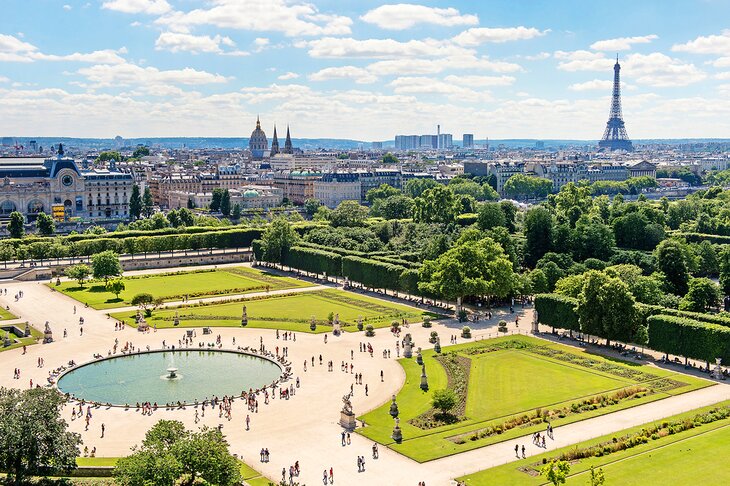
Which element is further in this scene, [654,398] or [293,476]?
[654,398]

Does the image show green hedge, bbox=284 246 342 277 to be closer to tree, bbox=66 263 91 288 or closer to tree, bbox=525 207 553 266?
tree, bbox=525 207 553 266

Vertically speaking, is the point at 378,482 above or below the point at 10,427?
below

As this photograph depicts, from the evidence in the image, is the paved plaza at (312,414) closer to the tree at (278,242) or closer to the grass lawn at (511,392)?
the grass lawn at (511,392)

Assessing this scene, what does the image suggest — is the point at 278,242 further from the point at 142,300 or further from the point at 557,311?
the point at 557,311

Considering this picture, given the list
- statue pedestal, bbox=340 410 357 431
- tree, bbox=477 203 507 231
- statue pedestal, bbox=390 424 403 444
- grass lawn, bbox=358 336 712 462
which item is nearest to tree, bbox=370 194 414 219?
tree, bbox=477 203 507 231

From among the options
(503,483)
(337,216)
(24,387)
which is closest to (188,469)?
(503,483)

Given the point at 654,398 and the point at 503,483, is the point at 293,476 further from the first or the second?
the point at 654,398

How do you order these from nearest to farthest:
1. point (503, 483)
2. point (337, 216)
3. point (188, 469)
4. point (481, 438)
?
1. point (188, 469)
2. point (503, 483)
3. point (481, 438)
4. point (337, 216)
